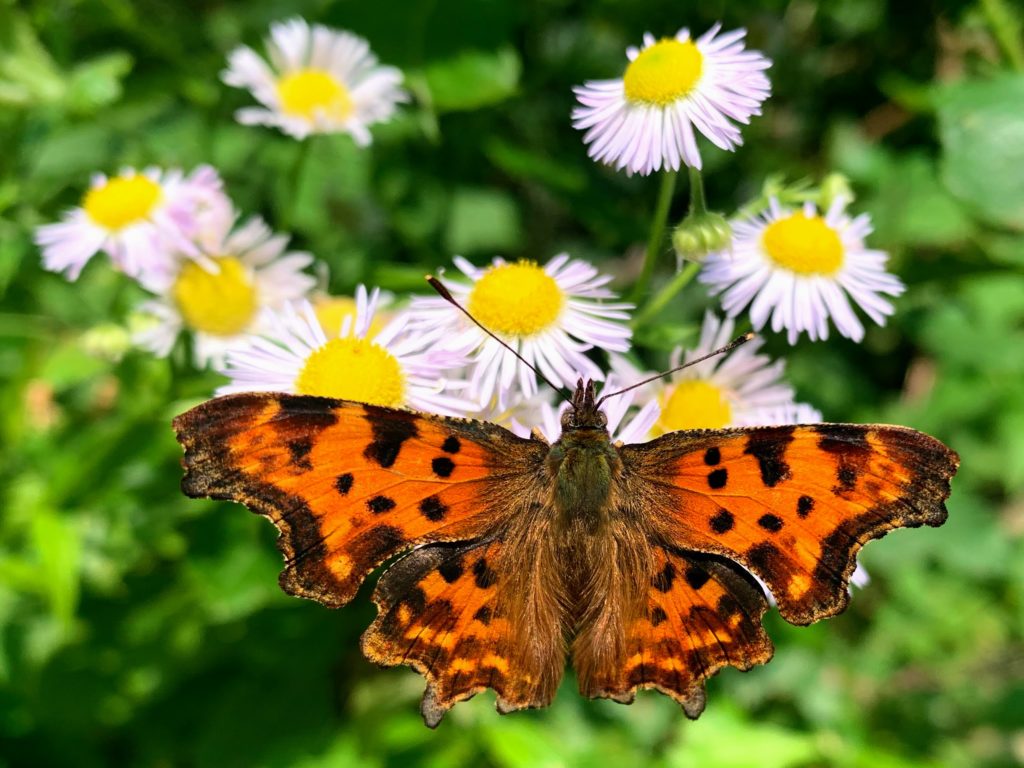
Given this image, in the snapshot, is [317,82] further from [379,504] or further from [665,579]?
[665,579]

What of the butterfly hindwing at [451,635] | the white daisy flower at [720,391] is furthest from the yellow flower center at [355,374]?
the white daisy flower at [720,391]

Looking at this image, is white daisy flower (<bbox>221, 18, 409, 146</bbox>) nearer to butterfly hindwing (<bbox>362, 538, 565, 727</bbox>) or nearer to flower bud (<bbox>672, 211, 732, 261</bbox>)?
flower bud (<bbox>672, 211, 732, 261</bbox>)

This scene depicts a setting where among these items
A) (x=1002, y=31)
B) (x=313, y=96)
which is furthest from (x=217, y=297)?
(x=1002, y=31)

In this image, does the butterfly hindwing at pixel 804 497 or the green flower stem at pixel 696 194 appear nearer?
the butterfly hindwing at pixel 804 497

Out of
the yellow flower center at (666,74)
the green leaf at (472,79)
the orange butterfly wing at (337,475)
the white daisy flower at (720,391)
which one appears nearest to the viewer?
the orange butterfly wing at (337,475)

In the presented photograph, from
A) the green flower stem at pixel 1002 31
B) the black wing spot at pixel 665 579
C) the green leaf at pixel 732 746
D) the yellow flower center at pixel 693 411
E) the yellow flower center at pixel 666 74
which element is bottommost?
the green leaf at pixel 732 746

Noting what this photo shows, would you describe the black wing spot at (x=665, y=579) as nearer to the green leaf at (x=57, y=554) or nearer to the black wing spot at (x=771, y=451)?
the black wing spot at (x=771, y=451)

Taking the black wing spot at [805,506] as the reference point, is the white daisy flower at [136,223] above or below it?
below

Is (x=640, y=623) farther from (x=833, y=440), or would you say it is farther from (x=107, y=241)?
(x=107, y=241)

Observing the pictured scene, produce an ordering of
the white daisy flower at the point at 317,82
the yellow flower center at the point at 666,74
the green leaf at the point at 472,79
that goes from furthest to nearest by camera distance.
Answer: the green leaf at the point at 472,79 → the white daisy flower at the point at 317,82 → the yellow flower center at the point at 666,74
